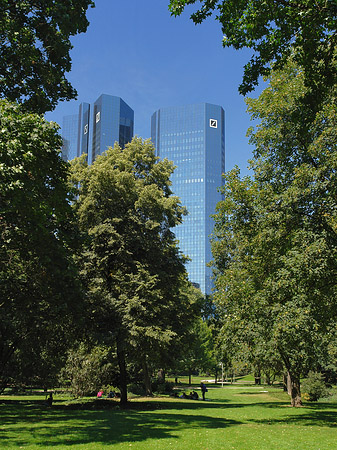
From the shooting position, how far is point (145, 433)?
41.0ft

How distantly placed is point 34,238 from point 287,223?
31.8 feet

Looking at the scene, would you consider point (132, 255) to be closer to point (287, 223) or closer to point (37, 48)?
point (287, 223)

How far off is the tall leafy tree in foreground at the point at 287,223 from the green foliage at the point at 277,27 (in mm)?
2897

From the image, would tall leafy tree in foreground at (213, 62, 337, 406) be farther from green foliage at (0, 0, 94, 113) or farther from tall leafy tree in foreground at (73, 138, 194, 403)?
green foliage at (0, 0, 94, 113)

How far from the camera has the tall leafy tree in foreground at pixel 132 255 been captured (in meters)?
Answer: 22.0

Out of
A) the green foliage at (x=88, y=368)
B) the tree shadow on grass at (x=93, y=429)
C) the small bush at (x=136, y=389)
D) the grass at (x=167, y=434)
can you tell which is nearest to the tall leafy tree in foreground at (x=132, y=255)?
the green foliage at (x=88, y=368)

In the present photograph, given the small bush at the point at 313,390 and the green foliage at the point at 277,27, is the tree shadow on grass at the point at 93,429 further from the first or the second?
the small bush at the point at 313,390

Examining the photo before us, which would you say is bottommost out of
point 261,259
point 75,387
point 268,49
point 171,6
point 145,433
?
point 75,387

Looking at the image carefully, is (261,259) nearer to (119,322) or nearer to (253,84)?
(119,322)

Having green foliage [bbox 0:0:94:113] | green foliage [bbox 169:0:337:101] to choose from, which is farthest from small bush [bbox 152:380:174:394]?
green foliage [bbox 169:0:337:101]

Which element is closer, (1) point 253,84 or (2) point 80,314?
(1) point 253,84

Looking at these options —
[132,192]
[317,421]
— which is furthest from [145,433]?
[132,192]

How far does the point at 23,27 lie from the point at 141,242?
13846 millimetres

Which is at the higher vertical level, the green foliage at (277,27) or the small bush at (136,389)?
the green foliage at (277,27)
